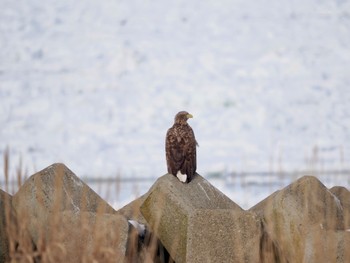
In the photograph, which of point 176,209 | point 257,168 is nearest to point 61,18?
point 257,168

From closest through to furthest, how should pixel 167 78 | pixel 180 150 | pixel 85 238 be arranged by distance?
pixel 85 238
pixel 180 150
pixel 167 78

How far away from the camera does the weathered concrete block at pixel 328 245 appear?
3292 mm

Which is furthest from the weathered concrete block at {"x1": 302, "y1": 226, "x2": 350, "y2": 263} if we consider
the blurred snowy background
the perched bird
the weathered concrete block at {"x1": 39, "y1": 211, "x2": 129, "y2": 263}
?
the blurred snowy background

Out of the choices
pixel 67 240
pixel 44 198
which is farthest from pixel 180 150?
pixel 67 240

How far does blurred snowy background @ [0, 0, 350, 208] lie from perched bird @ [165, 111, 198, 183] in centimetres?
551

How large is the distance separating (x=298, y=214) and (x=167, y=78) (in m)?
9.79

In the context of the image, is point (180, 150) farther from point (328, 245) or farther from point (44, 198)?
point (328, 245)

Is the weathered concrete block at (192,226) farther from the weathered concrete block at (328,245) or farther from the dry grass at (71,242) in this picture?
the weathered concrete block at (328,245)

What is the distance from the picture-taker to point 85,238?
3.22 m

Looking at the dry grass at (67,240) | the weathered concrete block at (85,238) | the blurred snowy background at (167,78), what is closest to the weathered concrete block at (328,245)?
the dry grass at (67,240)

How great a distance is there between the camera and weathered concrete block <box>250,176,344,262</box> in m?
Answer: 3.72

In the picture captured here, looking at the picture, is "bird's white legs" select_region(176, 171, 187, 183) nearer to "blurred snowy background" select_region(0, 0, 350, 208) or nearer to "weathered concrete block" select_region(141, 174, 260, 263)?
"weathered concrete block" select_region(141, 174, 260, 263)

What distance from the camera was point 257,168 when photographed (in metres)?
10.2

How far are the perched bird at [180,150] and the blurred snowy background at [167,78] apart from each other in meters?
5.51
